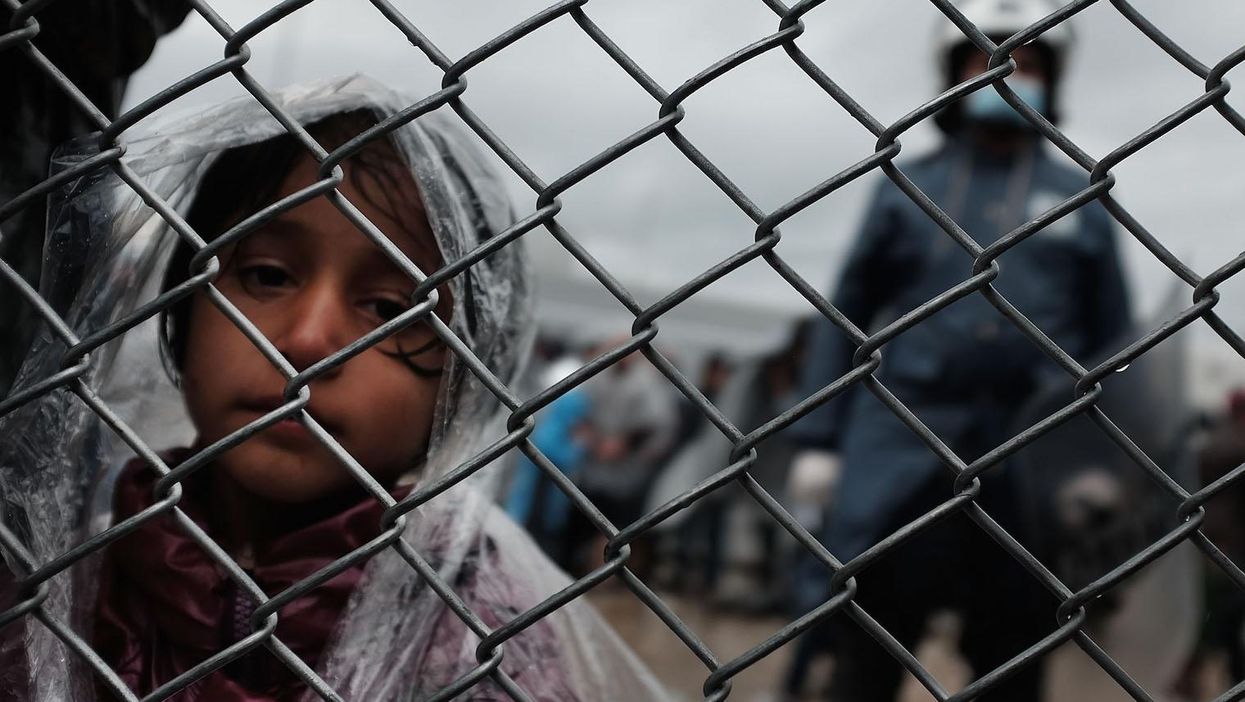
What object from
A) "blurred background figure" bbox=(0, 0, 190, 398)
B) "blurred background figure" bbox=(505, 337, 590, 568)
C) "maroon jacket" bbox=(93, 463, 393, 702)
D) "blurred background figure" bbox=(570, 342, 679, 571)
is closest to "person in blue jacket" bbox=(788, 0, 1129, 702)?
"maroon jacket" bbox=(93, 463, 393, 702)

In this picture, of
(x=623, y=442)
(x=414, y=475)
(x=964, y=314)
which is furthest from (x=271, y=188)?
(x=623, y=442)

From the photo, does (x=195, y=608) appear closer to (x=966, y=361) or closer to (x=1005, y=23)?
(x=966, y=361)

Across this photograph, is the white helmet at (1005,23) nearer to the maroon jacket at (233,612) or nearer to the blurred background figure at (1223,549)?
the blurred background figure at (1223,549)

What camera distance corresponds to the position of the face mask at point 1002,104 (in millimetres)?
2762

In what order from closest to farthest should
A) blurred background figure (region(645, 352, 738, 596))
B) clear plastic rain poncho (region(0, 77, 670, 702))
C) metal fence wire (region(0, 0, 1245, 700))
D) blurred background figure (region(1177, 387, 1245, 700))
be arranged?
1. metal fence wire (region(0, 0, 1245, 700))
2. clear plastic rain poncho (region(0, 77, 670, 702))
3. blurred background figure (region(1177, 387, 1245, 700))
4. blurred background figure (region(645, 352, 738, 596))

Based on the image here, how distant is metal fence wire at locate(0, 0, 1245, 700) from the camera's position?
106cm

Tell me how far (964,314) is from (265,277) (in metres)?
1.71

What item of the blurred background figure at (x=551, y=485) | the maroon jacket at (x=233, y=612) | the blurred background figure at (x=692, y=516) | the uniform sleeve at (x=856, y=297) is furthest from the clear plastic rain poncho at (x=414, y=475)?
the blurred background figure at (x=551, y=485)

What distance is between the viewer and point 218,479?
1.48 metres

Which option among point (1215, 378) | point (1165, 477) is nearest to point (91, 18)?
point (1165, 477)

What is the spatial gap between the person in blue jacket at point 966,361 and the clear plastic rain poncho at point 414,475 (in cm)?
128

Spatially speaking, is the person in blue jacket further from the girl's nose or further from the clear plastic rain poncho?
the girl's nose

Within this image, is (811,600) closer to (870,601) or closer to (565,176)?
(870,601)

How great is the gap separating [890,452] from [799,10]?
174cm
